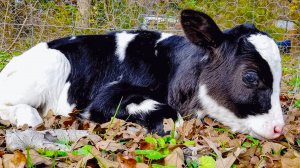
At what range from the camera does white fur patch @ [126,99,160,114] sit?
355 cm

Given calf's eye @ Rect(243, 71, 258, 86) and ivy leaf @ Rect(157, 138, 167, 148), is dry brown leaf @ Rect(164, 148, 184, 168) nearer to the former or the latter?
ivy leaf @ Rect(157, 138, 167, 148)

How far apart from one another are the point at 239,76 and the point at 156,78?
0.73 metres

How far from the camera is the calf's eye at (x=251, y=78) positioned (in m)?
3.35

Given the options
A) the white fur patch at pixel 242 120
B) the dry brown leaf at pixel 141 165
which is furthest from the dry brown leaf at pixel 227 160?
the white fur patch at pixel 242 120

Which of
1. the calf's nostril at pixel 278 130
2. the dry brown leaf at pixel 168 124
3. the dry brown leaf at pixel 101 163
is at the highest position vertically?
the dry brown leaf at pixel 101 163

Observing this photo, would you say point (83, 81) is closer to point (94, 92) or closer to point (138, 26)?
point (94, 92)

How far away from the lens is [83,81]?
160 inches

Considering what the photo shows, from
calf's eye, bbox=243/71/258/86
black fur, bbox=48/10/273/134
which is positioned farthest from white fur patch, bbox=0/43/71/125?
calf's eye, bbox=243/71/258/86

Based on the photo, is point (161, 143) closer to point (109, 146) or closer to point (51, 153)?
point (109, 146)

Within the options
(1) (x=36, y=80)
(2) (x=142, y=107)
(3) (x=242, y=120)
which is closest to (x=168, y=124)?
(2) (x=142, y=107)

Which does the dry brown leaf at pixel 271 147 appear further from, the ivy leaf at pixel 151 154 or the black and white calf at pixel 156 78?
the ivy leaf at pixel 151 154

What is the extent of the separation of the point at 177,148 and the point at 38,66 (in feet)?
6.33

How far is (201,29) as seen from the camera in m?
3.56

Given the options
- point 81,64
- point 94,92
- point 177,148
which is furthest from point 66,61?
point 177,148
